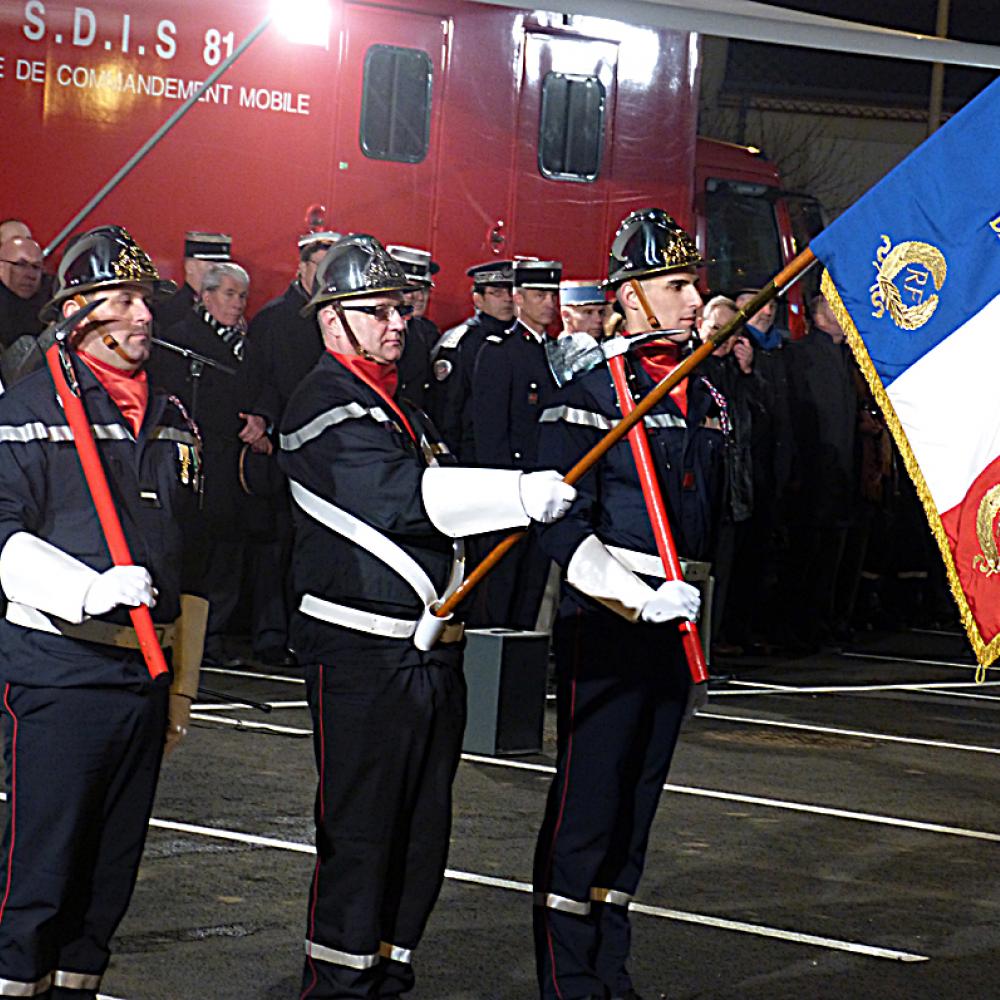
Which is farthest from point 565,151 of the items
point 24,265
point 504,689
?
point 504,689

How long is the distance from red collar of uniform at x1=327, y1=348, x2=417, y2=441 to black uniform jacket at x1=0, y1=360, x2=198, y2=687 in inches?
24.2

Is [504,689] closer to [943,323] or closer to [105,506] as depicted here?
[943,323]

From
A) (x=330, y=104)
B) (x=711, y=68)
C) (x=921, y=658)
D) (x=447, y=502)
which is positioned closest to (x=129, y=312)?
(x=447, y=502)

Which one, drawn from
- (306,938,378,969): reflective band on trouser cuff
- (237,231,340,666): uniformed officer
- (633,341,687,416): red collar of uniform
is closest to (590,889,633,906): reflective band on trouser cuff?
(306,938,378,969): reflective band on trouser cuff

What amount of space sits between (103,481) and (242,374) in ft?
22.5

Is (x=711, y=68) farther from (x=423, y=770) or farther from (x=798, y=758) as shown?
(x=423, y=770)

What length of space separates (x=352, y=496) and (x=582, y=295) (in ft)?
18.9

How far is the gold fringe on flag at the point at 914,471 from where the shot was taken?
498 centimetres

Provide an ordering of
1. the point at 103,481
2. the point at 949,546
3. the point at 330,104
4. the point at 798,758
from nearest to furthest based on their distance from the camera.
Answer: the point at 103,481 → the point at 949,546 → the point at 798,758 → the point at 330,104

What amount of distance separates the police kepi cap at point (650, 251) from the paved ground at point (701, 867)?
2070 mm

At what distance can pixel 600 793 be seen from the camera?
18.2ft

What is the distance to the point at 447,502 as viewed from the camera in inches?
195

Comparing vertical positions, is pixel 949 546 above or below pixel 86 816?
above

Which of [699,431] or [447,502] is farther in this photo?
[699,431]
